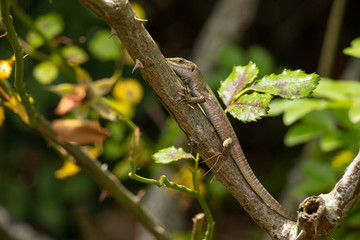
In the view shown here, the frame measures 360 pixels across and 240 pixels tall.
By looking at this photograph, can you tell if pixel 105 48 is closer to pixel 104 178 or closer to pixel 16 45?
pixel 104 178

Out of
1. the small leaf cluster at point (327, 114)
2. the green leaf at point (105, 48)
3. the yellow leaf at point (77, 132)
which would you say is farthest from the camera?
the green leaf at point (105, 48)

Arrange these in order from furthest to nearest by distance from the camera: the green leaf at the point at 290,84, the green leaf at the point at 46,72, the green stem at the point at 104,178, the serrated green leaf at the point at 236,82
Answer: the green leaf at the point at 46,72, the green stem at the point at 104,178, the serrated green leaf at the point at 236,82, the green leaf at the point at 290,84

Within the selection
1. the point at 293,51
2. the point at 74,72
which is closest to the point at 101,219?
the point at 293,51

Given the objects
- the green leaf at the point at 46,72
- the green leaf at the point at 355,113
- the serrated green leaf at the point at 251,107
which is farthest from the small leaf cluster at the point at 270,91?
the green leaf at the point at 46,72

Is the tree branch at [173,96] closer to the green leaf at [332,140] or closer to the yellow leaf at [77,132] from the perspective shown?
the yellow leaf at [77,132]

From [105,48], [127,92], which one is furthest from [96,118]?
[105,48]

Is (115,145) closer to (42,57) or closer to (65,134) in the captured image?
(42,57)
